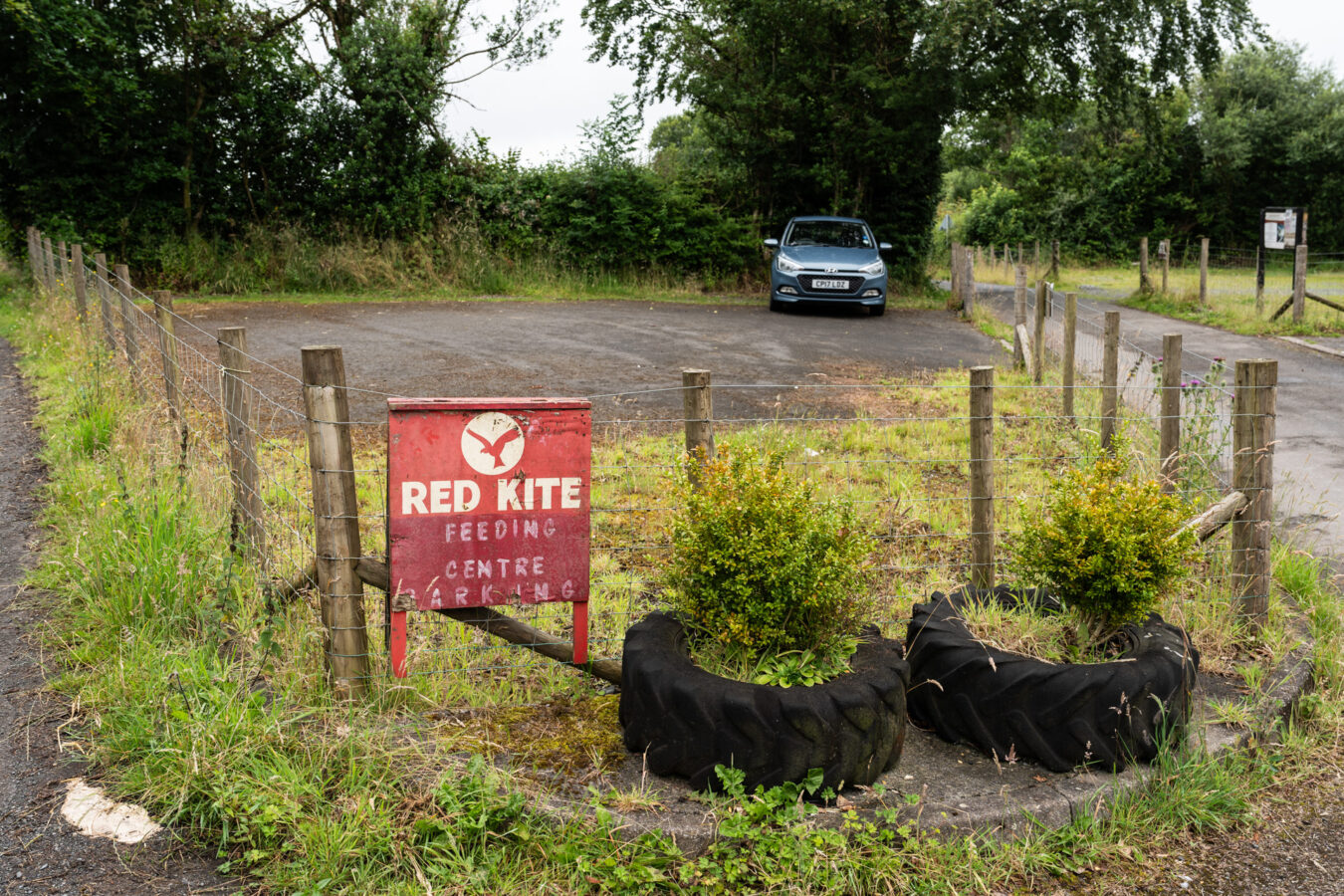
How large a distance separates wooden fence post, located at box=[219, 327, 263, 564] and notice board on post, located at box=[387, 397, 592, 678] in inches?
52.8

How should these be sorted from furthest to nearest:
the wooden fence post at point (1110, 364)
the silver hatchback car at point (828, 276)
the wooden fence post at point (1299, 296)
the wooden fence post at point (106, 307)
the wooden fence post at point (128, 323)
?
the silver hatchback car at point (828, 276)
the wooden fence post at point (1299, 296)
the wooden fence post at point (106, 307)
the wooden fence post at point (128, 323)
the wooden fence post at point (1110, 364)

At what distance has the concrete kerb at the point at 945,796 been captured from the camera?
311 centimetres

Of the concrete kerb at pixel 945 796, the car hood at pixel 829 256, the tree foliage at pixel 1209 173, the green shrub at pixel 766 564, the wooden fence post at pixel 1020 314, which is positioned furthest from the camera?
the tree foliage at pixel 1209 173

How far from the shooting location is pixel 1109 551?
363 centimetres

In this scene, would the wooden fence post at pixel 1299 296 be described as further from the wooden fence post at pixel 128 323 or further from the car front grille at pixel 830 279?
the wooden fence post at pixel 128 323

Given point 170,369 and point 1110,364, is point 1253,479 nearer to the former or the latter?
point 1110,364

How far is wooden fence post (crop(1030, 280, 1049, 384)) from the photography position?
33.7 ft

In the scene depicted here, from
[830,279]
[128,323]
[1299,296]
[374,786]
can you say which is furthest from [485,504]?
[1299,296]

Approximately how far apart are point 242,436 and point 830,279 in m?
13.2

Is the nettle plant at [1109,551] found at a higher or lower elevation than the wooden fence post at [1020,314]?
lower

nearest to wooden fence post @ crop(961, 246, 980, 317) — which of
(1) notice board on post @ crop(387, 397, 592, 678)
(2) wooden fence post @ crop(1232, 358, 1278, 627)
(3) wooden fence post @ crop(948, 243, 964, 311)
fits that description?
(3) wooden fence post @ crop(948, 243, 964, 311)

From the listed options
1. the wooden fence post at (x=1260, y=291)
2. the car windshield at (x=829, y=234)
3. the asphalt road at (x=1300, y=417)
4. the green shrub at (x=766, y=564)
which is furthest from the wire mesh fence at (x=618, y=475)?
the wooden fence post at (x=1260, y=291)

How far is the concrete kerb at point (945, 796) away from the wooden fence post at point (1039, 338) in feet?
22.9

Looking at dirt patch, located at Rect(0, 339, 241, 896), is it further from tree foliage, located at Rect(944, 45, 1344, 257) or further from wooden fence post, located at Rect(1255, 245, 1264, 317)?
tree foliage, located at Rect(944, 45, 1344, 257)
